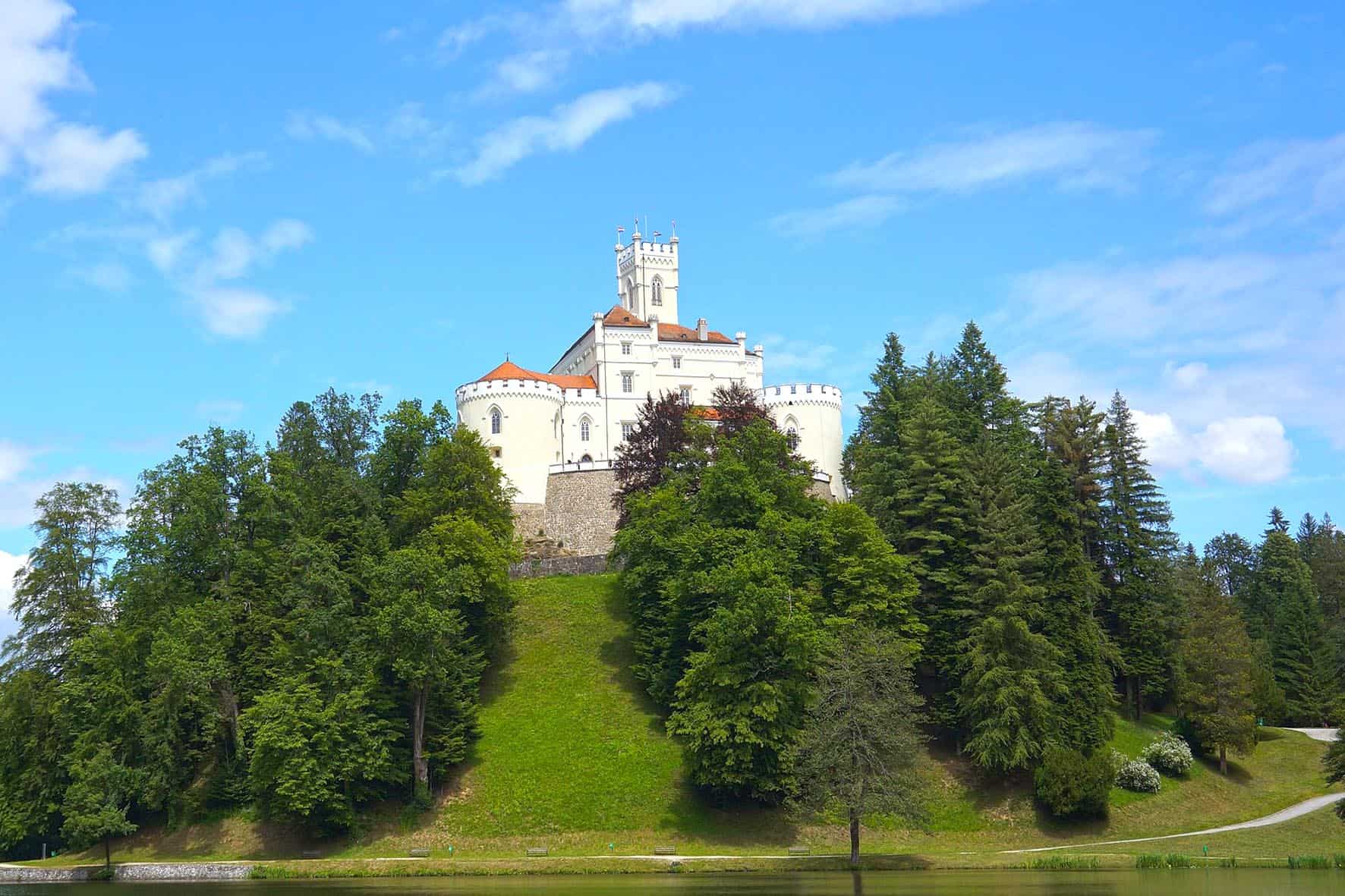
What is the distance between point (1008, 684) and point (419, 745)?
743 inches

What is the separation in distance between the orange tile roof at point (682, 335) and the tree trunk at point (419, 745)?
36.6 meters

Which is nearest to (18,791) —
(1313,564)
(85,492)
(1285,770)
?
(85,492)

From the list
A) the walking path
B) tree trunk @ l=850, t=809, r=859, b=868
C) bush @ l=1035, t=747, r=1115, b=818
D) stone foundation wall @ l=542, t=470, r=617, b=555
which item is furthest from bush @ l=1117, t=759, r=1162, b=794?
stone foundation wall @ l=542, t=470, r=617, b=555

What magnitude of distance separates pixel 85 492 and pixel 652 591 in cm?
2095

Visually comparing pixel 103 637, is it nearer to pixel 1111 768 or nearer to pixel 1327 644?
pixel 1111 768

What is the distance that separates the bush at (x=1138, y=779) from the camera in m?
42.7

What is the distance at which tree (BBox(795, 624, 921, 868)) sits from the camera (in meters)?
34.5

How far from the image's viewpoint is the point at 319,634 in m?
43.6

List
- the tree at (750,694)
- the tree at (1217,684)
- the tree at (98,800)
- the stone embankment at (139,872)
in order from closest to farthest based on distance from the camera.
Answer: the stone embankment at (139,872) → the tree at (750,694) → the tree at (98,800) → the tree at (1217,684)

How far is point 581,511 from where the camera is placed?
214 ft

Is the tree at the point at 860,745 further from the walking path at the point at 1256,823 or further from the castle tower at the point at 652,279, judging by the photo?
the castle tower at the point at 652,279

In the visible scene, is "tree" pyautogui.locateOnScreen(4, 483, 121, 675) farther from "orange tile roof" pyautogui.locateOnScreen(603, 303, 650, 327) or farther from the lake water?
"orange tile roof" pyautogui.locateOnScreen(603, 303, 650, 327)

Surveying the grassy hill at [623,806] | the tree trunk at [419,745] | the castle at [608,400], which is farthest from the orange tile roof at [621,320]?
the tree trunk at [419,745]

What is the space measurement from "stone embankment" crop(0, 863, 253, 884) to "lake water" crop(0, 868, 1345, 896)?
82.8 inches
